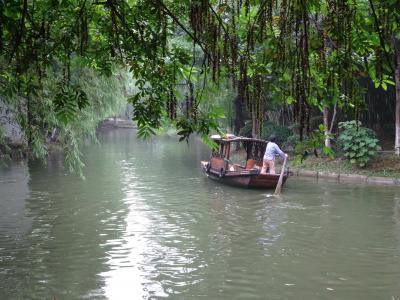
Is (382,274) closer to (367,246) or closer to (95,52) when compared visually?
(367,246)

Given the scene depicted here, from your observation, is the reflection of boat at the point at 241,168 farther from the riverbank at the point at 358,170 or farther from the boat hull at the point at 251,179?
the riverbank at the point at 358,170

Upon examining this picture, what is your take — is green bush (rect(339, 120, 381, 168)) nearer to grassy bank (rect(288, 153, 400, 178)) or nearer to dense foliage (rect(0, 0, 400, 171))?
grassy bank (rect(288, 153, 400, 178))

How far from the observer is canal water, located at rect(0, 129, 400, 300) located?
6.99m

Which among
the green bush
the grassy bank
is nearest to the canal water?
the grassy bank

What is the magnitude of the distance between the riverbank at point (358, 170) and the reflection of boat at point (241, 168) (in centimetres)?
121

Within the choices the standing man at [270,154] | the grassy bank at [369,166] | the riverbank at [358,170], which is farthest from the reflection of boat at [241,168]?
the grassy bank at [369,166]

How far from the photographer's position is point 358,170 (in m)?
17.2

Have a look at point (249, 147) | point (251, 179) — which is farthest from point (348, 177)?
point (251, 179)

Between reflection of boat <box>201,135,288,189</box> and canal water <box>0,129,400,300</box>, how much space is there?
0.41 meters

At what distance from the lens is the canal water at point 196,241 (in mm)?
6992

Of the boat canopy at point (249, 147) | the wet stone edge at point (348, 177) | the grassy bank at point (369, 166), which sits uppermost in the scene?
the boat canopy at point (249, 147)

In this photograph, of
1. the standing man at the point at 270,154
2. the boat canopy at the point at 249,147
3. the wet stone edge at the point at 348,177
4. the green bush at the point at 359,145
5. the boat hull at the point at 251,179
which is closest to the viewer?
the boat hull at the point at 251,179

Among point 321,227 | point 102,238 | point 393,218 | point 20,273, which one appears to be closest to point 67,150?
point 102,238

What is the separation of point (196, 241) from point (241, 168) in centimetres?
783
